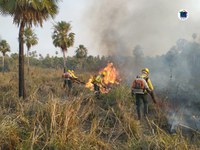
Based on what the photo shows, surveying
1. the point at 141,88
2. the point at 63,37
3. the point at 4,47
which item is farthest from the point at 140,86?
the point at 4,47

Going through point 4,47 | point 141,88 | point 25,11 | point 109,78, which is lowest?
point 141,88

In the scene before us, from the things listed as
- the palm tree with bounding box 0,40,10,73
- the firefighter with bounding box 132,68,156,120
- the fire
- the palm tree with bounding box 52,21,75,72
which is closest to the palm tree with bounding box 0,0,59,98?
the fire

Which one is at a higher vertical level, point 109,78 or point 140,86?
point 109,78

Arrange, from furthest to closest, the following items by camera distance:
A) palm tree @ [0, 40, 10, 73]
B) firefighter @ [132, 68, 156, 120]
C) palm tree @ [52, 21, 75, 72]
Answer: palm tree @ [0, 40, 10, 73] → palm tree @ [52, 21, 75, 72] → firefighter @ [132, 68, 156, 120]

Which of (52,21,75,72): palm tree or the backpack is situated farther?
(52,21,75,72): palm tree

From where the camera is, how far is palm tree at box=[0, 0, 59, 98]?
570 inches

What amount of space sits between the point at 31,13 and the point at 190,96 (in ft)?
29.8

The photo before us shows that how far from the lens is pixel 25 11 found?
14883 mm

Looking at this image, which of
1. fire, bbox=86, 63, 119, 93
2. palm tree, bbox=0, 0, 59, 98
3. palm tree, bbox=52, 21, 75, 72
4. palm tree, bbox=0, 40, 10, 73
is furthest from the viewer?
palm tree, bbox=0, 40, 10, 73

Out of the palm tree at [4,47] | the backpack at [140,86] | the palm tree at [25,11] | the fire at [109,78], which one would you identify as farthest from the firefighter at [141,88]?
the palm tree at [4,47]

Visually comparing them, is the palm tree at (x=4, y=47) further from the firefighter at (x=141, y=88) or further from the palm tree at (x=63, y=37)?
the firefighter at (x=141, y=88)

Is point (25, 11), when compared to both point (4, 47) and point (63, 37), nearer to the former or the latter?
point (63, 37)

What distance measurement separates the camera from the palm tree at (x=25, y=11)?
47.5 ft

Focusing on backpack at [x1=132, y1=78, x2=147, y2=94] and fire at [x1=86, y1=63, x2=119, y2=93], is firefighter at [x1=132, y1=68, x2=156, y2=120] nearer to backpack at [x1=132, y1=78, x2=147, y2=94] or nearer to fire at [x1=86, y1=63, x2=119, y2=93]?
backpack at [x1=132, y1=78, x2=147, y2=94]
